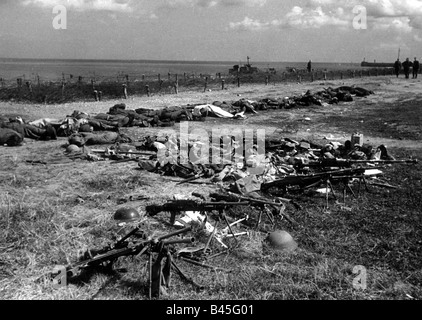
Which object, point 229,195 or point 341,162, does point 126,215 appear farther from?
point 341,162

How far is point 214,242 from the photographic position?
5.62m

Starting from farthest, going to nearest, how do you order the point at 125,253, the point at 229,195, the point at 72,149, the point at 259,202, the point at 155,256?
1. the point at 72,149
2. the point at 229,195
3. the point at 259,202
4. the point at 155,256
5. the point at 125,253

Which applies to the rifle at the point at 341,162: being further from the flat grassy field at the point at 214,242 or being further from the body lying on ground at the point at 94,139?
the body lying on ground at the point at 94,139

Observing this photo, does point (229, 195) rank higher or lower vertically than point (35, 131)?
lower

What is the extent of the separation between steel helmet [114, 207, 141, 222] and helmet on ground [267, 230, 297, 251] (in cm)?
220

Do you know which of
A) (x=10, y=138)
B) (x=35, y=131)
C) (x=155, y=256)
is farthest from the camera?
(x=35, y=131)

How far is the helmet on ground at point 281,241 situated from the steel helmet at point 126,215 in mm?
A: 2197

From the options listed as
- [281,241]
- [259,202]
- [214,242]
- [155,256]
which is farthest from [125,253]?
[259,202]

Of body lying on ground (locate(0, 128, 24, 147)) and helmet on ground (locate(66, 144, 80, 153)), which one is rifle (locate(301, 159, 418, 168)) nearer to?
helmet on ground (locate(66, 144, 80, 153))

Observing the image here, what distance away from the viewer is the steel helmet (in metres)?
6.28

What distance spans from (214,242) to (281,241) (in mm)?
958

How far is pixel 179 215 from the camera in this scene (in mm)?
6316

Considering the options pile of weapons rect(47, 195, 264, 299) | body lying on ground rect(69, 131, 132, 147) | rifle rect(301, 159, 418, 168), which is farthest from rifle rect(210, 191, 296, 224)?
body lying on ground rect(69, 131, 132, 147)
